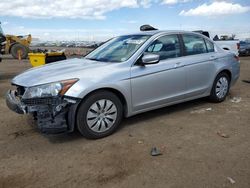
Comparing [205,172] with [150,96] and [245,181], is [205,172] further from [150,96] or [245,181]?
[150,96]

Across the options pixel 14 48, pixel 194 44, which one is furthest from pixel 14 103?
pixel 14 48

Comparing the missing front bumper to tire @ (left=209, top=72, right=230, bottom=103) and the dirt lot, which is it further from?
tire @ (left=209, top=72, right=230, bottom=103)

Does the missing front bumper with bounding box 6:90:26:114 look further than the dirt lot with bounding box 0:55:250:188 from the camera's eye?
Yes

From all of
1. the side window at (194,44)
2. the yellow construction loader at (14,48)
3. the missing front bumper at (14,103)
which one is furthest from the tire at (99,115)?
the yellow construction loader at (14,48)

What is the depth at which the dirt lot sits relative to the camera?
3.43 meters

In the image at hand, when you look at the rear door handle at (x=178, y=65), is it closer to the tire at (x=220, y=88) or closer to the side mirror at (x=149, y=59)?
the side mirror at (x=149, y=59)

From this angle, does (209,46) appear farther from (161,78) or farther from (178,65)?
(161,78)

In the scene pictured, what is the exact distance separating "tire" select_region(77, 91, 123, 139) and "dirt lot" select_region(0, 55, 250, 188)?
148mm

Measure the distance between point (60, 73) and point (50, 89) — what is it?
0.35 metres

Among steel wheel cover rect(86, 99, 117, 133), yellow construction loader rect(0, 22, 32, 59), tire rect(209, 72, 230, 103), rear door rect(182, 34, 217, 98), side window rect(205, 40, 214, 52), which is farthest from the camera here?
yellow construction loader rect(0, 22, 32, 59)

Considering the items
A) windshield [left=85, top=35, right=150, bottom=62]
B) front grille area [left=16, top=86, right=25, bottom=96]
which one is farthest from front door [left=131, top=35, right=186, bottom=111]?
front grille area [left=16, top=86, right=25, bottom=96]

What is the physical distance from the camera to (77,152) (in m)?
4.21

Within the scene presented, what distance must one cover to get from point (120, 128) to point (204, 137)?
1374 millimetres

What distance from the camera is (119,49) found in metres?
5.47
